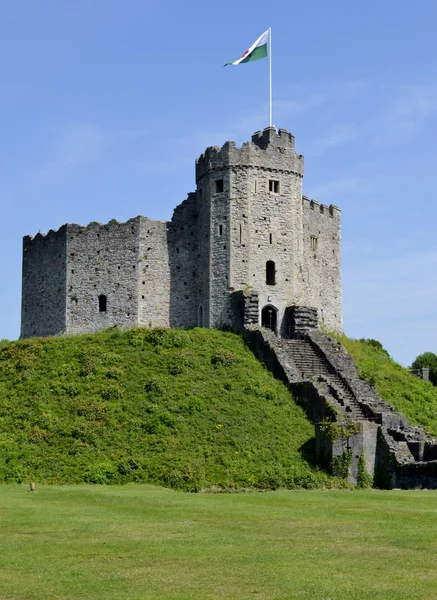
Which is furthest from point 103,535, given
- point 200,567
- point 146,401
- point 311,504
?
point 146,401

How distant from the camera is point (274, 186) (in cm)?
5581

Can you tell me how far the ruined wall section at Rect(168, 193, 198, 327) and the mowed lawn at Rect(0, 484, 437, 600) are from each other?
27.5 meters

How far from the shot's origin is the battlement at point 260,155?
181 ft

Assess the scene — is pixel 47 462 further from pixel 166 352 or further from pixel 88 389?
pixel 166 352

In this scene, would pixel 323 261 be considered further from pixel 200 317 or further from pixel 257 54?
pixel 257 54

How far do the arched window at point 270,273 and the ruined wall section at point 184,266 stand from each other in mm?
4184

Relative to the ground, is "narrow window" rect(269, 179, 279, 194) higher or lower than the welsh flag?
lower

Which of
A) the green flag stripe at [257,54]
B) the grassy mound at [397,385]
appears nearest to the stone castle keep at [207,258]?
the grassy mound at [397,385]

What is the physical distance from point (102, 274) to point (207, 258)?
272 inches

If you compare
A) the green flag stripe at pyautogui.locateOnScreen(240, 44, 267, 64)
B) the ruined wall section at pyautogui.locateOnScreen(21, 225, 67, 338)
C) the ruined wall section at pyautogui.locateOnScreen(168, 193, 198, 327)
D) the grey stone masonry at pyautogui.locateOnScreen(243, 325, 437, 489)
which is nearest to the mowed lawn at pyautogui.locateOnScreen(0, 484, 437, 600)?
the grey stone masonry at pyautogui.locateOnScreen(243, 325, 437, 489)

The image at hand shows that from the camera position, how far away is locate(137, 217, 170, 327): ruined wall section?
56375 millimetres

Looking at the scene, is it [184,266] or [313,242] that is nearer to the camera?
[184,266]

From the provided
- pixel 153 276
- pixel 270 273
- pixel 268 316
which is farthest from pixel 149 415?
pixel 153 276

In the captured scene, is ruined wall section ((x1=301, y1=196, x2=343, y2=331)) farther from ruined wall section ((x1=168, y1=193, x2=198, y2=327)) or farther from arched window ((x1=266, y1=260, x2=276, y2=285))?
ruined wall section ((x1=168, y1=193, x2=198, y2=327))
